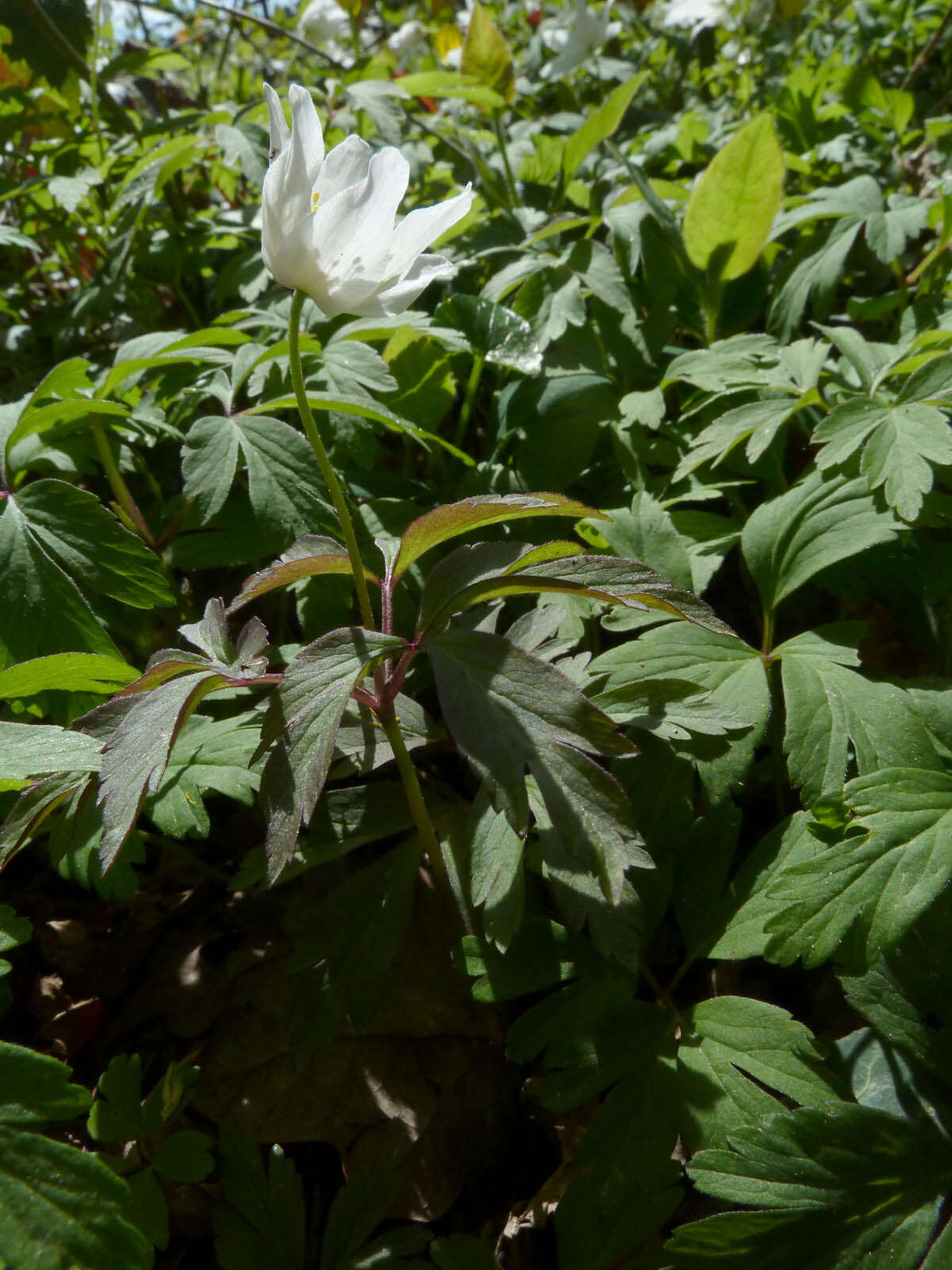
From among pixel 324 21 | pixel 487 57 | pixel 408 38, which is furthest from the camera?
pixel 408 38

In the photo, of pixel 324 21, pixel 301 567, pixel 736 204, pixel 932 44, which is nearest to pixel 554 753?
pixel 301 567

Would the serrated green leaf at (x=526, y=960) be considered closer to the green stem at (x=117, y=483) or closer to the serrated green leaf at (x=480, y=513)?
the serrated green leaf at (x=480, y=513)

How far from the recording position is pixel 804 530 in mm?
1515

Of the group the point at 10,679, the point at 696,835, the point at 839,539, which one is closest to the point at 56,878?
the point at 10,679

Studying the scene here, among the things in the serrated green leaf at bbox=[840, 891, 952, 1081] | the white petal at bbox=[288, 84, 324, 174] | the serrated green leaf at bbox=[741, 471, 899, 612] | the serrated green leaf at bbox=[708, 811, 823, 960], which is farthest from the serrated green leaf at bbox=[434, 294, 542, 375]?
the serrated green leaf at bbox=[840, 891, 952, 1081]

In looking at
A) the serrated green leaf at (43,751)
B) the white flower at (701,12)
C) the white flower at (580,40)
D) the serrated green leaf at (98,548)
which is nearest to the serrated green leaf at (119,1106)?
the serrated green leaf at (43,751)

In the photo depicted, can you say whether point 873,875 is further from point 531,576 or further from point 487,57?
point 487,57

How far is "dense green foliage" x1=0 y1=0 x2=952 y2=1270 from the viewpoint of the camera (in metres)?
1.04

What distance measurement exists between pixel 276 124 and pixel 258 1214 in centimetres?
144

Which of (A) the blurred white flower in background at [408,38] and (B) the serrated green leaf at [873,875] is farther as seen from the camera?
(A) the blurred white flower in background at [408,38]

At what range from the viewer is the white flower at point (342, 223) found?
1.01 m

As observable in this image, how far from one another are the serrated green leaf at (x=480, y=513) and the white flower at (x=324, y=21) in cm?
363

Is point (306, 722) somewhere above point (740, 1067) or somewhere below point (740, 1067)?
above

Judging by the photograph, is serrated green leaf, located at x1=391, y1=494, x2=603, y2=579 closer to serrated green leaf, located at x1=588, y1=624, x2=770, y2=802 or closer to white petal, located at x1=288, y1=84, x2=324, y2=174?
serrated green leaf, located at x1=588, y1=624, x2=770, y2=802
